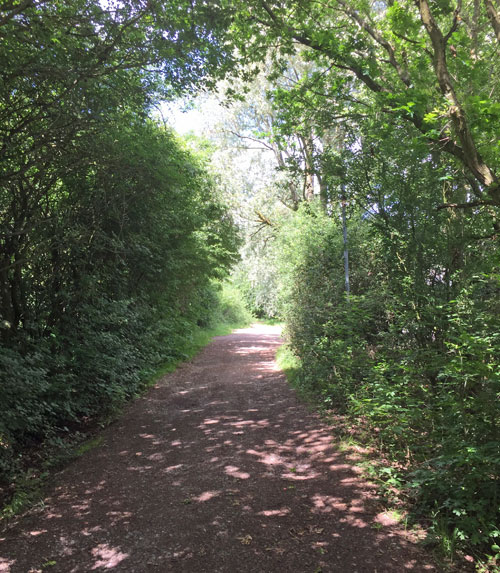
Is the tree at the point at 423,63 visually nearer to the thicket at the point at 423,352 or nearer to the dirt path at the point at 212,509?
the thicket at the point at 423,352

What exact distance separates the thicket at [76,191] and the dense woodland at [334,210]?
0.04 metres

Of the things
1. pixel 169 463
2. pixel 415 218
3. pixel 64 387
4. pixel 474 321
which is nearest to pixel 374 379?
pixel 474 321

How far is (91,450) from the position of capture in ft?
18.2

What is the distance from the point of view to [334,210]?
818cm

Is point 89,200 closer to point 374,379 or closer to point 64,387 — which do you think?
point 64,387

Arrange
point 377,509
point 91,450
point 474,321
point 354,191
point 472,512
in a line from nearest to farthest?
point 472,512
point 377,509
point 474,321
point 91,450
point 354,191

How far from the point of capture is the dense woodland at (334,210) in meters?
3.85

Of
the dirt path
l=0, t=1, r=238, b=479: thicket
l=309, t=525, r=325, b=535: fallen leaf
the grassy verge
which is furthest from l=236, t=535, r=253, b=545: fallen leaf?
l=0, t=1, r=238, b=479: thicket

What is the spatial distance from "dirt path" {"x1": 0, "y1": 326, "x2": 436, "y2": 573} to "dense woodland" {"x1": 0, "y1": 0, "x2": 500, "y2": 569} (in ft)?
1.98

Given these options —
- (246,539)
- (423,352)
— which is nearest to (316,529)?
(246,539)

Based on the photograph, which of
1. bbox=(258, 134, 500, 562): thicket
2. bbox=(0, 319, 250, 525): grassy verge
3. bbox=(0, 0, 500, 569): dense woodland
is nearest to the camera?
bbox=(258, 134, 500, 562): thicket

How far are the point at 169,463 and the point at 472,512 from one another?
11.3 ft

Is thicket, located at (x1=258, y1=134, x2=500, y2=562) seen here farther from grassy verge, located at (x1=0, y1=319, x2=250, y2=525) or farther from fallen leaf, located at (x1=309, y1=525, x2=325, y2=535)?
grassy verge, located at (x1=0, y1=319, x2=250, y2=525)

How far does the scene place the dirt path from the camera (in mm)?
3073
